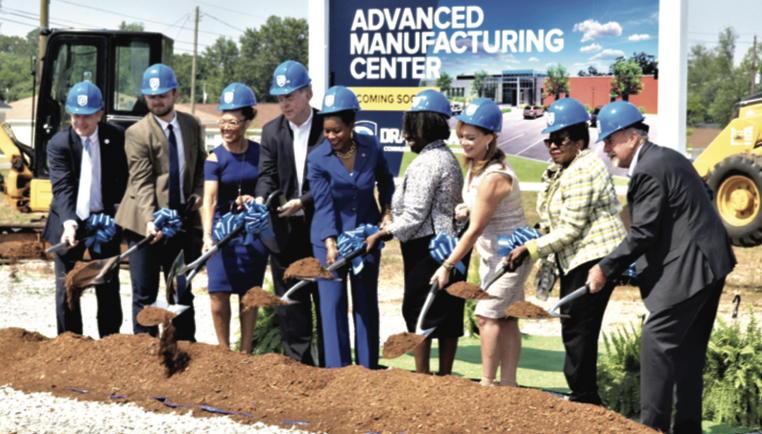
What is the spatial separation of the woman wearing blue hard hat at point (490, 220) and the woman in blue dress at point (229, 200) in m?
1.51

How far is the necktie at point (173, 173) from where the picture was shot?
5363mm

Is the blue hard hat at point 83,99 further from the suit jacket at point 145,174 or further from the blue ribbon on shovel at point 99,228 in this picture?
the blue ribbon on shovel at point 99,228

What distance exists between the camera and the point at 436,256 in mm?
4395

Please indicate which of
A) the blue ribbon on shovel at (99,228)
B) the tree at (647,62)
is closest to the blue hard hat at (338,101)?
the blue ribbon on shovel at (99,228)

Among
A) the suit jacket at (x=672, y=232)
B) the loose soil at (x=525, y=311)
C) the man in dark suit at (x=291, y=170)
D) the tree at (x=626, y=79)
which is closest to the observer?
the suit jacket at (x=672, y=232)

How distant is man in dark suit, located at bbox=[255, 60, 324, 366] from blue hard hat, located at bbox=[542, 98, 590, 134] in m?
1.56

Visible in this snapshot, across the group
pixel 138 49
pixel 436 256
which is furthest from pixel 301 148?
pixel 138 49

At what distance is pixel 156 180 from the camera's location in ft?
17.6

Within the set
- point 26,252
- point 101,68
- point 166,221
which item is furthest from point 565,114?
point 101,68

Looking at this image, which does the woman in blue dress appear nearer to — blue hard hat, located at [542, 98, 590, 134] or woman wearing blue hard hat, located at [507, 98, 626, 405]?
woman wearing blue hard hat, located at [507, 98, 626, 405]

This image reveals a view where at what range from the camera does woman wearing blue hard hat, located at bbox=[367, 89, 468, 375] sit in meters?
4.46

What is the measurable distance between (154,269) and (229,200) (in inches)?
26.7

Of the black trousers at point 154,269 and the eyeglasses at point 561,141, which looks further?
the black trousers at point 154,269

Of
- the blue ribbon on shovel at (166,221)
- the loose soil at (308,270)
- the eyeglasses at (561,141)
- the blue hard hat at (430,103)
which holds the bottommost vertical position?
the loose soil at (308,270)
